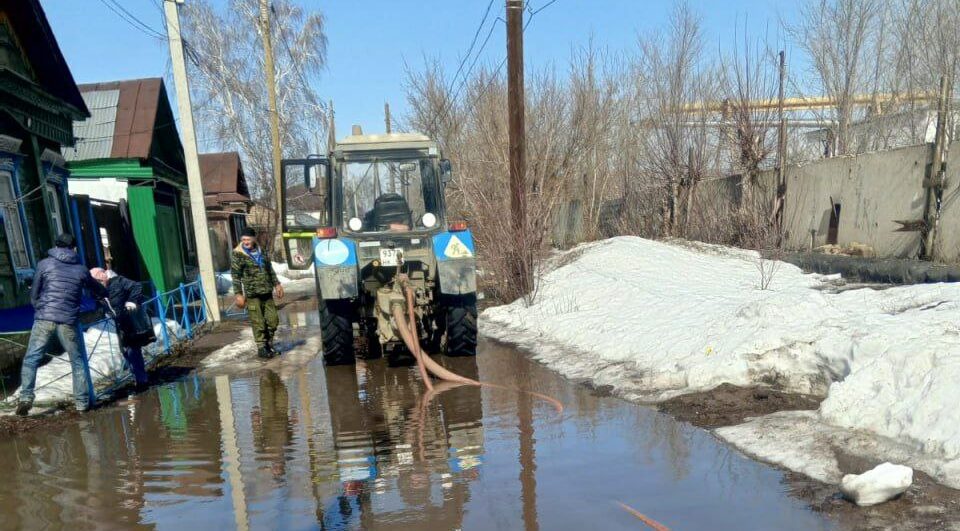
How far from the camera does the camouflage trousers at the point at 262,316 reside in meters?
9.15

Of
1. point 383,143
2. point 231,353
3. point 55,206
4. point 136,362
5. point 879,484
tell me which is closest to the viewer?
point 879,484

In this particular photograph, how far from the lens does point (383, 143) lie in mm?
8805

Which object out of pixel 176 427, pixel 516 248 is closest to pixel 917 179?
pixel 516 248

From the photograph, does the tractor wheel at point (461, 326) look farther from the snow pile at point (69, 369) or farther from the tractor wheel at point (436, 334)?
the snow pile at point (69, 369)

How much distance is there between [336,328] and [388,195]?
5.88ft

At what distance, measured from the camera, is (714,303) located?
337 inches

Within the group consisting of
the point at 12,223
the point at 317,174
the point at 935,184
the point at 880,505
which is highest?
Result: the point at 317,174

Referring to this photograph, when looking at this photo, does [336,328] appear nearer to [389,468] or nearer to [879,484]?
[389,468]

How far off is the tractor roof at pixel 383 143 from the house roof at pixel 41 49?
5851 mm

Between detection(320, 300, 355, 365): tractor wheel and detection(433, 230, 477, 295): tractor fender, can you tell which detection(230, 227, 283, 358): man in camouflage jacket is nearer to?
detection(320, 300, 355, 365): tractor wheel

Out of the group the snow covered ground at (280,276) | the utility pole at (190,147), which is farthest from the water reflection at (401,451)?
the snow covered ground at (280,276)

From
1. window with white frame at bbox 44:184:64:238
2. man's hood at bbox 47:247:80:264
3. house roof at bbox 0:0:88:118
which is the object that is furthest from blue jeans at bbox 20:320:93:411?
house roof at bbox 0:0:88:118

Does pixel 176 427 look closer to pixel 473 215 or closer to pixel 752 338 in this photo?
pixel 752 338

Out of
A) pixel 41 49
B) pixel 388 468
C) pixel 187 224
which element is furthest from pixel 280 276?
pixel 388 468
